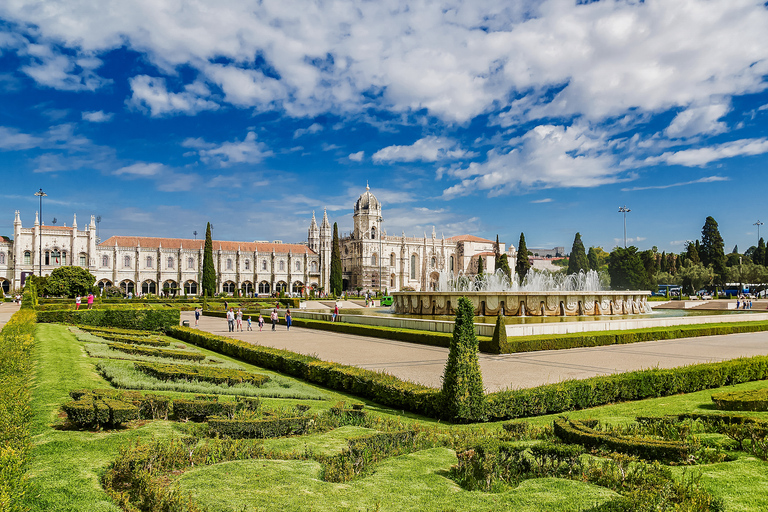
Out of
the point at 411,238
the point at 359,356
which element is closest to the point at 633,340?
the point at 359,356

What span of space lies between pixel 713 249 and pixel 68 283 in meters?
68.8

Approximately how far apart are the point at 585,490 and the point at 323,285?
7124 cm

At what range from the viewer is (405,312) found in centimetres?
2602

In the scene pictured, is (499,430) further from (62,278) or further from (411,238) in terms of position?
(411,238)

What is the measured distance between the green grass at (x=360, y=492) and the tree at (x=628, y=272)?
5852 cm

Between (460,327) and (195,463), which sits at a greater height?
(460,327)

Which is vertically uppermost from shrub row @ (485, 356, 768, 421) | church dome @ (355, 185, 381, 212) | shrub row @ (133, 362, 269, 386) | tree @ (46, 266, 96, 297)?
church dome @ (355, 185, 381, 212)

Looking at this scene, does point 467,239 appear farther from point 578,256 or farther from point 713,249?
point 713,249

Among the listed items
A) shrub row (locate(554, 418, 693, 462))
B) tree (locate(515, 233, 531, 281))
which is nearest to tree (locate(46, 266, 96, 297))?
shrub row (locate(554, 418, 693, 462))

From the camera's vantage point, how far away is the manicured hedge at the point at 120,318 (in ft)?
68.3

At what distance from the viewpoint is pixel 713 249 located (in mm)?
59750

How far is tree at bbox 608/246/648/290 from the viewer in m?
56.3

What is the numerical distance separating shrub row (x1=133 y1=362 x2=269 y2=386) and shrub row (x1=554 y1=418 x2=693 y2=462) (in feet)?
18.9

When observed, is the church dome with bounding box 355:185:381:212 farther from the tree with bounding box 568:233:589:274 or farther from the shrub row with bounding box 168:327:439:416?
the shrub row with bounding box 168:327:439:416
